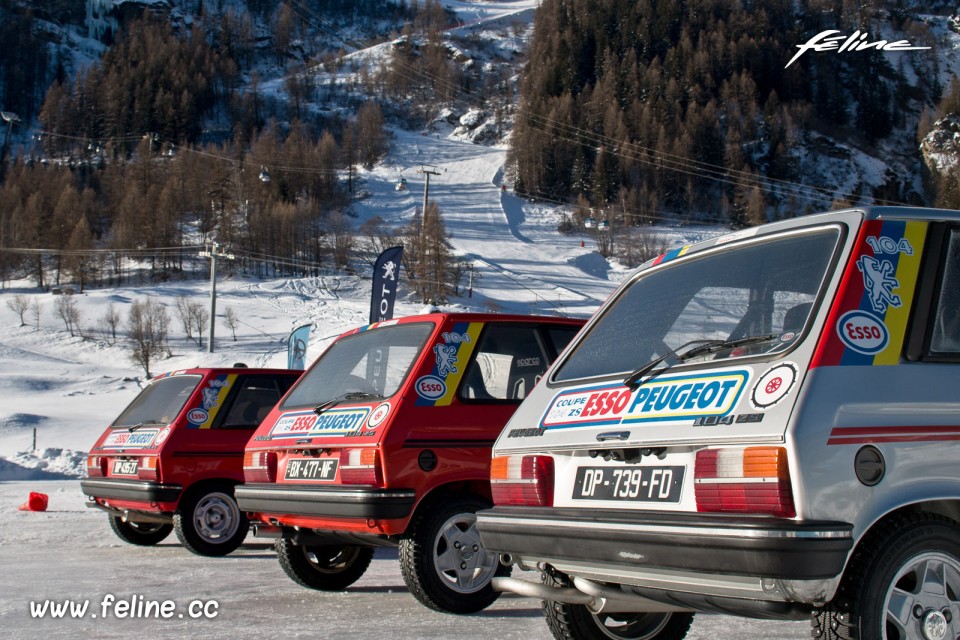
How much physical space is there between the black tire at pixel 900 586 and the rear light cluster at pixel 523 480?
1233 mm

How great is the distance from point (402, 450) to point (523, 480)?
168 cm

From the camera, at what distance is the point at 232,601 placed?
618 centimetres

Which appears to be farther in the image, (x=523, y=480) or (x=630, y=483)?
(x=523, y=480)

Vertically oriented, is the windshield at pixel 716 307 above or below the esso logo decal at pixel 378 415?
above

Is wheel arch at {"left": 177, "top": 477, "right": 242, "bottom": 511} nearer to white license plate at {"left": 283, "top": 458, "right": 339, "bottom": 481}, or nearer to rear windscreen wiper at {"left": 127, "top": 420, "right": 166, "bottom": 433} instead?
rear windscreen wiper at {"left": 127, "top": 420, "right": 166, "bottom": 433}

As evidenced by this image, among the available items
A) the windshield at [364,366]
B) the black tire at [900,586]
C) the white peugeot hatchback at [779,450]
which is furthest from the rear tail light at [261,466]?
the black tire at [900,586]

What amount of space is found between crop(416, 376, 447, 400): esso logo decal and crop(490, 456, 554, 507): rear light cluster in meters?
1.60

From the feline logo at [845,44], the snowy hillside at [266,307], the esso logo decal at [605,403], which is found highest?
the feline logo at [845,44]

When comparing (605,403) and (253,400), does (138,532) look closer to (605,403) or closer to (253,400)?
(253,400)

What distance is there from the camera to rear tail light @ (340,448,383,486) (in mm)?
5551

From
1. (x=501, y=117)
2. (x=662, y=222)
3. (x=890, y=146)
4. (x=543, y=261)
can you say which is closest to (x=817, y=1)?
(x=890, y=146)

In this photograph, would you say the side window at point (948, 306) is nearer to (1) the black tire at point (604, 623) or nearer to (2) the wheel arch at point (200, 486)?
(1) the black tire at point (604, 623)

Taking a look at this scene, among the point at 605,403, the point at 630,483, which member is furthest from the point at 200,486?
the point at 630,483

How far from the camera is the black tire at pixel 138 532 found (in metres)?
9.66
